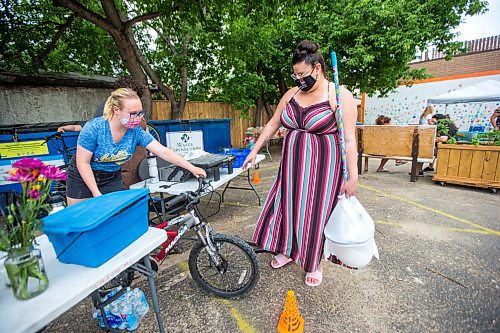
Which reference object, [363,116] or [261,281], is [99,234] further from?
[363,116]

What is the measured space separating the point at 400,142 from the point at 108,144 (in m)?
5.97

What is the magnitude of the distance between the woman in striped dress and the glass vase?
1709mm

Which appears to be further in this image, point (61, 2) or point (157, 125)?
point (157, 125)

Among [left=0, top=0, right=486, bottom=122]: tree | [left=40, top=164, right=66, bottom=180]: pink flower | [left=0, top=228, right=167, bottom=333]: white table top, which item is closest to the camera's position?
[left=0, top=228, right=167, bottom=333]: white table top

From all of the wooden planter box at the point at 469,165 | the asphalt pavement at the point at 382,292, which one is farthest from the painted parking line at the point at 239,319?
the wooden planter box at the point at 469,165

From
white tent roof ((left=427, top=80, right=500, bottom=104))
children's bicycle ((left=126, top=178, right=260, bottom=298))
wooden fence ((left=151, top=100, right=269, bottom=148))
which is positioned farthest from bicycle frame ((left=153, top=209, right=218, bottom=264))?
white tent roof ((left=427, top=80, right=500, bottom=104))

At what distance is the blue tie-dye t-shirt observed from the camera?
5.98 feet

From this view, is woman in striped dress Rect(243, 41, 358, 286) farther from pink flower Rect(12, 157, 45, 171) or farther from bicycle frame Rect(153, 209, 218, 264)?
pink flower Rect(12, 157, 45, 171)

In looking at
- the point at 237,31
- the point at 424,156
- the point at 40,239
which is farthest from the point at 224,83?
the point at 40,239

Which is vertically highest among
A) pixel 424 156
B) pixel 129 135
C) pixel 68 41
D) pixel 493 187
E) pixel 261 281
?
pixel 68 41

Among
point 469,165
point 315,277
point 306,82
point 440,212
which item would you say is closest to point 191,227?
point 315,277

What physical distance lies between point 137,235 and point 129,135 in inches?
36.8

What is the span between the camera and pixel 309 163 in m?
2.09

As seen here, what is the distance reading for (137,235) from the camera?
55.3 inches
